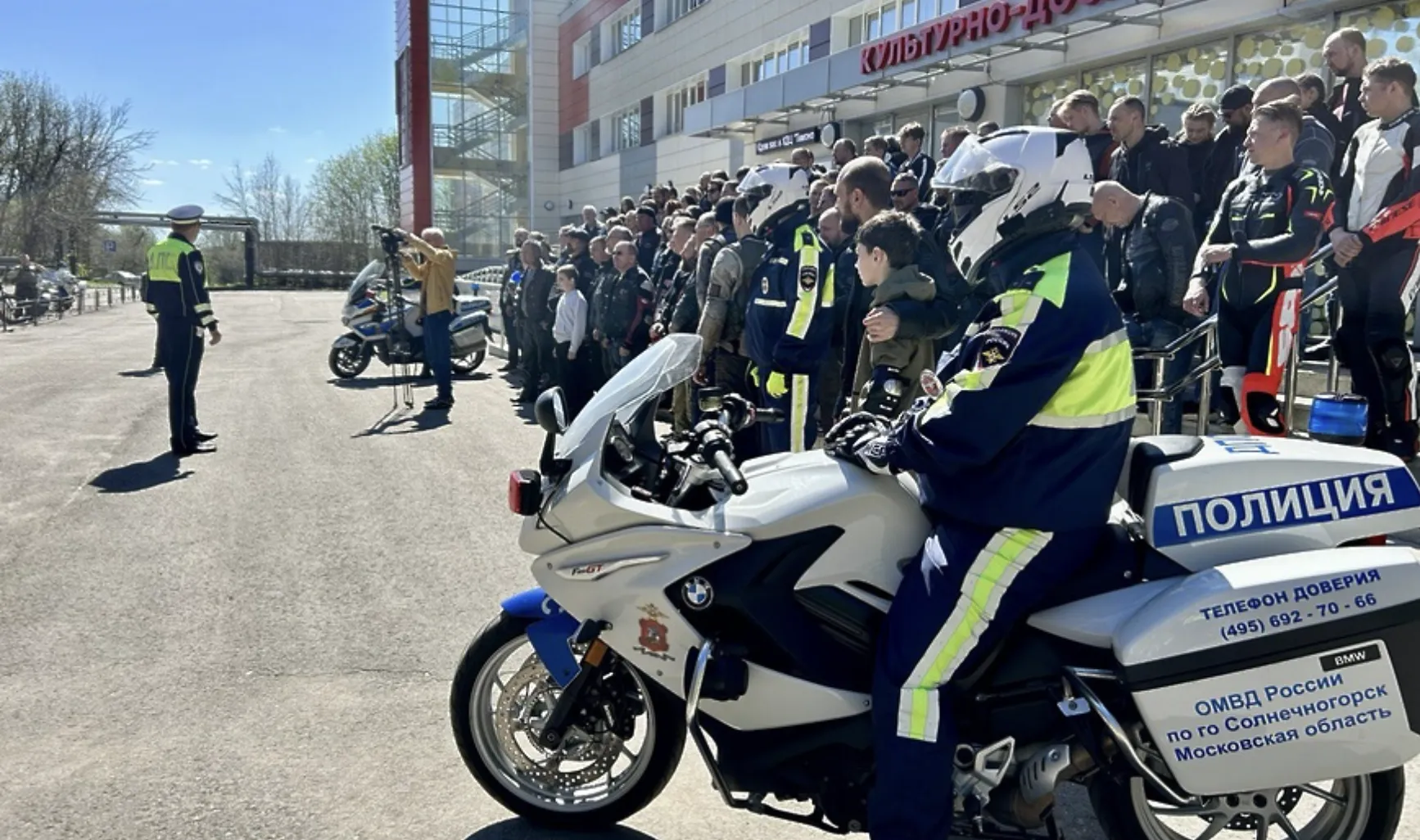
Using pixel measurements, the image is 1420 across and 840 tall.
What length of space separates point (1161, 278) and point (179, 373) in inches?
297

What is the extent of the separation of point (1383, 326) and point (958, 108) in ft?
41.8

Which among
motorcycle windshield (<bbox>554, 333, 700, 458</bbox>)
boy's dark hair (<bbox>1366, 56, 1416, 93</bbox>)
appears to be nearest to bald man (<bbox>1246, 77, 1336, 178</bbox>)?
boy's dark hair (<bbox>1366, 56, 1416, 93</bbox>)

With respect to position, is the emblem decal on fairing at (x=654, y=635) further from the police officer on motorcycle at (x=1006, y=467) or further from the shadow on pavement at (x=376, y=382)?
the shadow on pavement at (x=376, y=382)

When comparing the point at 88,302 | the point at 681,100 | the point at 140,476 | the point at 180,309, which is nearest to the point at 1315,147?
the point at 140,476

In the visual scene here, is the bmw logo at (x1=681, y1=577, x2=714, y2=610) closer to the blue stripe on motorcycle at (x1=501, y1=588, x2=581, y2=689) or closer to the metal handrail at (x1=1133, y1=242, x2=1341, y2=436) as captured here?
the blue stripe on motorcycle at (x1=501, y1=588, x2=581, y2=689)

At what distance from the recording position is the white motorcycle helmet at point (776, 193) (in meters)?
6.57

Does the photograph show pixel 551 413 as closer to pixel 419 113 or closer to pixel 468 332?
pixel 468 332

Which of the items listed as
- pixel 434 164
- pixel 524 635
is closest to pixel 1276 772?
pixel 524 635

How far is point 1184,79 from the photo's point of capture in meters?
14.2

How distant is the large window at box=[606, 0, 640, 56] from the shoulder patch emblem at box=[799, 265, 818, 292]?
108 feet

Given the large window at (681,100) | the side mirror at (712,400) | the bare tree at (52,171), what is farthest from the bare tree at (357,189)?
the side mirror at (712,400)

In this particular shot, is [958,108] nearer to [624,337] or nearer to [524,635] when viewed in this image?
[624,337]

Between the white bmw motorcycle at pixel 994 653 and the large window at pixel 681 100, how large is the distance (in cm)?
2985

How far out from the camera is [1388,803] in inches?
A: 111
